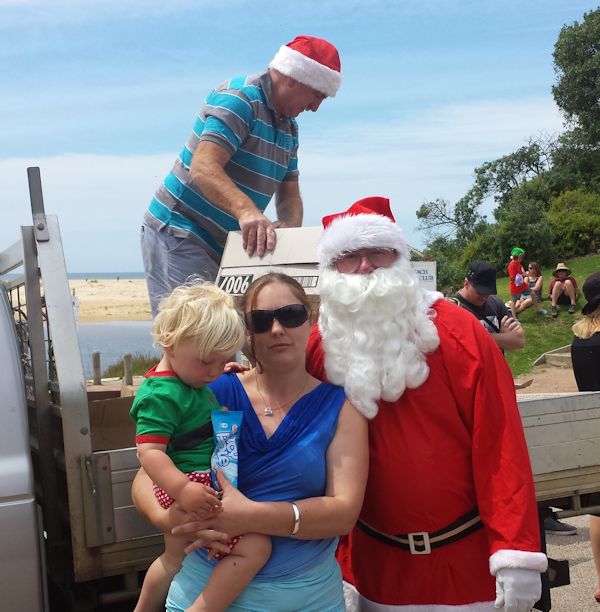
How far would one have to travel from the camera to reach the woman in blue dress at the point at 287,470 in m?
2.22

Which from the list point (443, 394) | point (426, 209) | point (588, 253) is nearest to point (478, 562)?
point (443, 394)

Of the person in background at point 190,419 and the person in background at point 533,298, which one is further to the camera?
the person in background at point 533,298

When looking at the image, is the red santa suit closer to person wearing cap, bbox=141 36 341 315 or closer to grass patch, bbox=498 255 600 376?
person wearing cap, bbox=141 36 341 315

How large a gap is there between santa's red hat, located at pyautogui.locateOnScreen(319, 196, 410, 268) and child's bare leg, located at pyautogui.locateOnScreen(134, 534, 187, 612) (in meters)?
1.06

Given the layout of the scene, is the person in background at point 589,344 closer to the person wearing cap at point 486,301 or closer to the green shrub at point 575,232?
the person wearing cap at point 486,301

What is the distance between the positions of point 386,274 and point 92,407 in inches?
75.2

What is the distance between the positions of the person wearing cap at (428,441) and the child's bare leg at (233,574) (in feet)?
1.73

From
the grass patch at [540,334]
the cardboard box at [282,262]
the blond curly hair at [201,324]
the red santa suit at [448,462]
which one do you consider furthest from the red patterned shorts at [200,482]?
the grass patch at [540,334]

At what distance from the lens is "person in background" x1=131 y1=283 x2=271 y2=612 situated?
7.13 feet

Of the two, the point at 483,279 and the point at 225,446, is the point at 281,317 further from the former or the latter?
the point at 483,279

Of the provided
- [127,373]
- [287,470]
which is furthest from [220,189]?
[127,373]

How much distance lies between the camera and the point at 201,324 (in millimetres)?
2258

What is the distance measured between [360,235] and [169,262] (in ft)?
4.93

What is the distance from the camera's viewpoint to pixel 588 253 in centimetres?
Result: 2689
